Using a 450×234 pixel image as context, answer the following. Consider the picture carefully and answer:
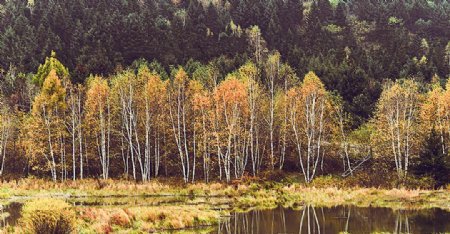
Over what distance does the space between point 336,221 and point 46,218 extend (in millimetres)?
16685

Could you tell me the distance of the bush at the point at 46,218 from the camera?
23.5 metres

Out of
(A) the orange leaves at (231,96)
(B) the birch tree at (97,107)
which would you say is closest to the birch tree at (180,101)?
(A) the orange leaves at (231,96)

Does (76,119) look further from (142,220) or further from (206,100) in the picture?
(142,220)

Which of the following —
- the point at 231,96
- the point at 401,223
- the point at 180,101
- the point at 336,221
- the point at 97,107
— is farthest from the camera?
the point at 97,107

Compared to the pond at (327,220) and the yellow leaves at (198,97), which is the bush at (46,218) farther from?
the yellow leaves at (198,97)

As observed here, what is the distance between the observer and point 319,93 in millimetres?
58844

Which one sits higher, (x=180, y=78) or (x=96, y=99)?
(x=180, y=78)

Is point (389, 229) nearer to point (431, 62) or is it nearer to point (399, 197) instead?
point (399, 197)

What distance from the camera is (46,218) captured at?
23625mm

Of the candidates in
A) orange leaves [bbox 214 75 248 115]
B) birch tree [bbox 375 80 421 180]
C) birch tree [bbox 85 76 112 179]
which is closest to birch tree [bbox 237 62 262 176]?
orange leaves [bbox 214 75 248 115]

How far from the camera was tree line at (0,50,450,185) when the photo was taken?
5734 cm

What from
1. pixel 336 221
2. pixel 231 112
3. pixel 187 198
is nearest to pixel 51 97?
pixel 231 112

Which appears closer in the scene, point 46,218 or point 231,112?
point 46,218

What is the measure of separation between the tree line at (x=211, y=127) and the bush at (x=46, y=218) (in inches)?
1267
